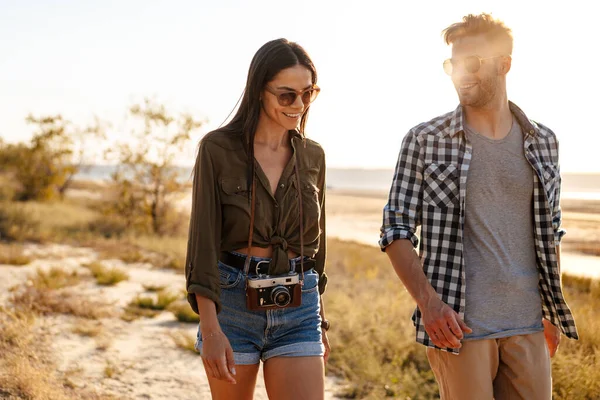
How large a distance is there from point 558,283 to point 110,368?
4193 millimetres

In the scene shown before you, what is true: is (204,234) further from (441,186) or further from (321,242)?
(441,186)

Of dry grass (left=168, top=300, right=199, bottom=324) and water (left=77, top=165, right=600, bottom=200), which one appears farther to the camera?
water (left=77, top=165, right=600, bottom=200)

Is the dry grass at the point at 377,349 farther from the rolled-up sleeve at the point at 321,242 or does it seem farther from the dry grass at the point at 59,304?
the rolled-up sleeve at the point at 321,242

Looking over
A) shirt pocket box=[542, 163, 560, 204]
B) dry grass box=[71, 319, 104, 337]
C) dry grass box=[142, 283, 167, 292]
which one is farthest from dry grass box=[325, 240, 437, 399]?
shirt pocket box=[542, 163, 560, 204]

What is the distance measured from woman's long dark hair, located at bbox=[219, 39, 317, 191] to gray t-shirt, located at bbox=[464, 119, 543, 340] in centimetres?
79

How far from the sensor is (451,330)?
8.77 feet

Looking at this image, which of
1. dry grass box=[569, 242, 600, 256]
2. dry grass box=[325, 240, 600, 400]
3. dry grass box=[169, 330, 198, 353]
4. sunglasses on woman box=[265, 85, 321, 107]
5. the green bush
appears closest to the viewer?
sunglasses on woman box=[265, 85, 321, 107]

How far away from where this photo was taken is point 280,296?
2.75m

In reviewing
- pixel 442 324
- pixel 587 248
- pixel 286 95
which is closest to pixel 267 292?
pixel 442 324

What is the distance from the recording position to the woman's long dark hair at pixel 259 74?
2.82m

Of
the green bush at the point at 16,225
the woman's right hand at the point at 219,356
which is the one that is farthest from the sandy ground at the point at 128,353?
the green bush at the point at 16,225

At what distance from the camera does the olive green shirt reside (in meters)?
2.68

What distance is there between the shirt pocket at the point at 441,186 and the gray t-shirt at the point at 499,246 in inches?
2.4

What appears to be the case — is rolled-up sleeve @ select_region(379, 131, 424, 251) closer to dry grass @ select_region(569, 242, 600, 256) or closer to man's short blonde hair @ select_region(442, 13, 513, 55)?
man's short blonde hair @ select_region(442, 13, 513, 55)
